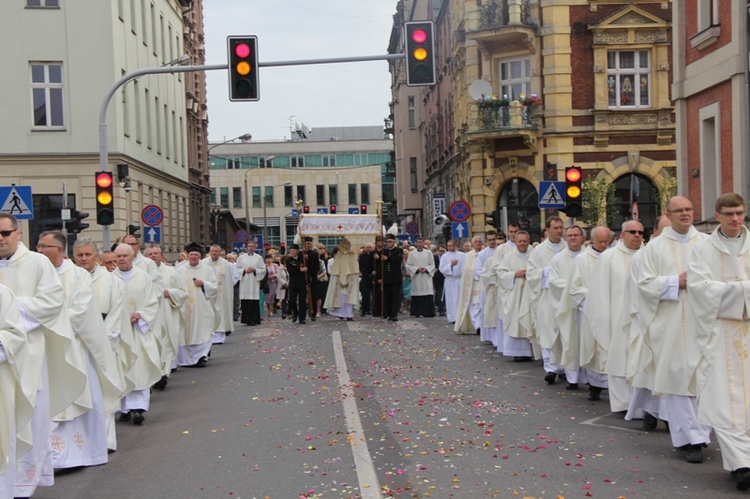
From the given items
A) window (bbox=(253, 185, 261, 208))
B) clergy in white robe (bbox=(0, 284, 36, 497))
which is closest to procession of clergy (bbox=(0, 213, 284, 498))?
clergy in white robe (bbox=(0, 284, 36, 497))

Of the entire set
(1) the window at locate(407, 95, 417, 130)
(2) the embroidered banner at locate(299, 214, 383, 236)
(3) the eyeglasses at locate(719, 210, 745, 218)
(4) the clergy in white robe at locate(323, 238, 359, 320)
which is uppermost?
(1) the window at locate(407, 95, 417, 130)

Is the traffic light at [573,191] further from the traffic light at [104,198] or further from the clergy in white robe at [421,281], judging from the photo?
the clergy in white robe at [421,281]

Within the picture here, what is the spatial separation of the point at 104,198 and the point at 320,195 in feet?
285

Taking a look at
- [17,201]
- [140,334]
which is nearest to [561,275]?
[140,334]

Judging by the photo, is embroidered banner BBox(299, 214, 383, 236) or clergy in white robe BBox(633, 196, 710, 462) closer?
clergy in white robe BBox(633, 196, 710, 462)

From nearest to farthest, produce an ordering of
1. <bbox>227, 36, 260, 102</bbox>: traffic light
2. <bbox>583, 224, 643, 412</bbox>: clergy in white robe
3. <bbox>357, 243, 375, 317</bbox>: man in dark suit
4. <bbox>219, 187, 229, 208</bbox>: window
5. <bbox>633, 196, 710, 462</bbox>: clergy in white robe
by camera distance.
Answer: <bbox>633, 196, 710, 462</bbox>: clergy in white robe
<bbox>583, 224, 643, 412</bbox>: clergy in white robe
<bbox>227, 36, 260, 102</bbox>: traffic light
<bbox>357, 243, 375, 317</bbox>: man in dark suit
<bbox>219, 187, 229, 208</bbox>: window

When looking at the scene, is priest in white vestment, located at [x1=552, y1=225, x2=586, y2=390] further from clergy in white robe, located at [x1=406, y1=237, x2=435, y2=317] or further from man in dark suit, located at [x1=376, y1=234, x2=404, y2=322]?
clergy in white robe, located at [x1=406, y1=237, x2=435, y2=317]

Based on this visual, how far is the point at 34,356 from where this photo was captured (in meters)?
7.30

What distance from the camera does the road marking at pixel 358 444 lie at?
24.2ft

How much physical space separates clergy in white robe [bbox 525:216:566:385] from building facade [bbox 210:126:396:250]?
8299 cm

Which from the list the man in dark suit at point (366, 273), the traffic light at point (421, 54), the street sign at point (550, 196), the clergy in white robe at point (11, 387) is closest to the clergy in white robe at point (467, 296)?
the street sign at point (550, 196)

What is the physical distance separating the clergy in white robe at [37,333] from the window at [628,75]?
30025 mm

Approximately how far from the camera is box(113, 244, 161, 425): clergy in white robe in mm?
10984

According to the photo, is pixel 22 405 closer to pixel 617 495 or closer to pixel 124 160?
pixel 617 495
